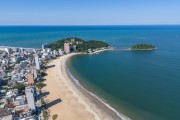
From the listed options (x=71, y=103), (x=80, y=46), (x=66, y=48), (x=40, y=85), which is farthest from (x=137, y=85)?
(x=80, y=46)

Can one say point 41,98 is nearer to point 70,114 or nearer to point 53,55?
point 70,114

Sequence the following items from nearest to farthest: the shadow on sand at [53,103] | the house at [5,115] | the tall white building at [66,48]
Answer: the house at [5,115] < the shadow on sand at [53,103] < the tall white building at [66,48]

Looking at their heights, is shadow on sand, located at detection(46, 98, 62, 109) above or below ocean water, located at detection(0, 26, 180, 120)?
below

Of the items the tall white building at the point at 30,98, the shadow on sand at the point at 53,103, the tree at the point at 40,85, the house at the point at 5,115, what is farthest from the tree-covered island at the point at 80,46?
the house at the point at 5,115

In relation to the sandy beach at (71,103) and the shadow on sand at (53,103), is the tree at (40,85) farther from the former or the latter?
the shadow on sand at (53,103)

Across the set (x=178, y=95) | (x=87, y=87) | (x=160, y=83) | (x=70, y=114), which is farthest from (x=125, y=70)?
(x=70, y=114)

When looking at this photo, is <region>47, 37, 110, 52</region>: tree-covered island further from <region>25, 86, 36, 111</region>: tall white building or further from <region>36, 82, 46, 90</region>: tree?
<region>25, 86, 36, 111</region>: tall white building

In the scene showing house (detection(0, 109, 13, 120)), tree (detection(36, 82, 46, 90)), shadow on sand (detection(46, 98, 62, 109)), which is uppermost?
house (detection(0, 109, 13, 120))

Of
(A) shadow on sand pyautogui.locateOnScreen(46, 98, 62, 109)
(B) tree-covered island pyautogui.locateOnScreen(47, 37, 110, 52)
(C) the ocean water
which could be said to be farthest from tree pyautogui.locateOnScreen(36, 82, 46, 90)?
(B) tree-covered island pyautogui.locateOnScreen(47, 37, 110, 52)

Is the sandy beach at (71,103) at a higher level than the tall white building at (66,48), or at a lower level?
lower
